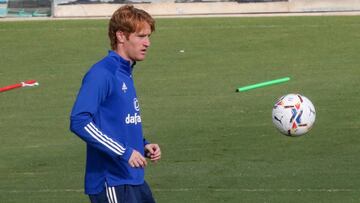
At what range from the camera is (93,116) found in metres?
6.94

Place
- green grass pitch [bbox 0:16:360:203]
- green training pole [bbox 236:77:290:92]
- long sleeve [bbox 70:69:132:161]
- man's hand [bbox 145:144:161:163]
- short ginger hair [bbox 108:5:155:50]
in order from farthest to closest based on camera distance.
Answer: green training pole [bbox 236:77:290:92]
green grass pitch [bbox 0:16:360:203]
man's hand [bbox 145:144:161:163]
short ginger hair [bbox 108:5:155:50]
long sleeve [bbox 70:69:132:161]

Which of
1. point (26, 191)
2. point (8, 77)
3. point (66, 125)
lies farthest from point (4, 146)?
point (8, 77)

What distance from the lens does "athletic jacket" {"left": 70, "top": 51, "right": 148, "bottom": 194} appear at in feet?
22.5

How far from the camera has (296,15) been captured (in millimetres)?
28172

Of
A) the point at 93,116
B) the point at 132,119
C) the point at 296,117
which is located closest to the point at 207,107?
the point at 296,117

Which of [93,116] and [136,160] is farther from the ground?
[93,116]

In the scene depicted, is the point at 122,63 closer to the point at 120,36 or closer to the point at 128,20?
the point at 120,36

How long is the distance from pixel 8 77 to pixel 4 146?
6521 mm

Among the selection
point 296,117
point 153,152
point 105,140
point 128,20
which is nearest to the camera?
point 105,140

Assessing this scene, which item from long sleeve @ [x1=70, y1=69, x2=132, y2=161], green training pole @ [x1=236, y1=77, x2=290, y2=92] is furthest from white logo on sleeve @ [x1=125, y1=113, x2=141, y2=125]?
green training pole @ [x1=236, y1=77, x2=290, y2=92]

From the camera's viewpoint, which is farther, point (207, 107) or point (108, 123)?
point (207, 107)

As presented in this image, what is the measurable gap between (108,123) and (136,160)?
333 mm

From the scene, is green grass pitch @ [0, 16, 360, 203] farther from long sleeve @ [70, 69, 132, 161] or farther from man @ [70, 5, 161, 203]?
long sleeve @ [70, 69, 132, 161]

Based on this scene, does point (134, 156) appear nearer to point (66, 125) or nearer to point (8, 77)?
point (66, 125)
